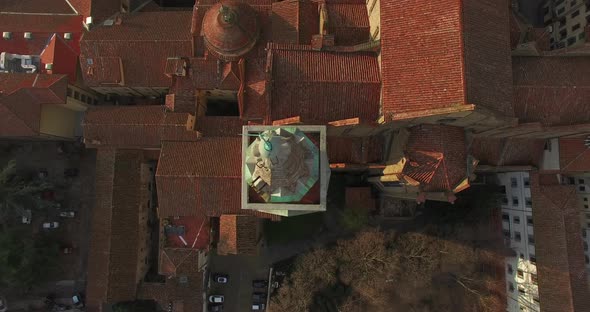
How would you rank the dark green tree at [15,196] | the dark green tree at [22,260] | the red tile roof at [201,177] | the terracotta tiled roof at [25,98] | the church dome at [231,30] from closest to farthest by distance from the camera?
the church dome at [231,30] < the red tile roof at [201,177] < the terracotta tiled roof at [25,98] < the dark green tree at [22,260] < the dark green tree at [15,196]

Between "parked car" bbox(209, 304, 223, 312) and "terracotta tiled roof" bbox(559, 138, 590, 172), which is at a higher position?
"terracotta tiled roof" bbox(559, 138, 590, 172)

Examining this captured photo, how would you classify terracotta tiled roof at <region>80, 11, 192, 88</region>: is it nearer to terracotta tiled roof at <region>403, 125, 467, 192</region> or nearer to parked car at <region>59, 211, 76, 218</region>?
parked car at <region>59, 211, 76, 218</region>

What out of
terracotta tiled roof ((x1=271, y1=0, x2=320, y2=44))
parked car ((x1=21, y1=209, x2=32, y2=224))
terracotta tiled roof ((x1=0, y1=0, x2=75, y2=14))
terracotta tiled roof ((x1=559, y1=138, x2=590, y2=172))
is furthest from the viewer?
terracotta tiled roof ((x1=0, y1=0, x2=75, y2=14))

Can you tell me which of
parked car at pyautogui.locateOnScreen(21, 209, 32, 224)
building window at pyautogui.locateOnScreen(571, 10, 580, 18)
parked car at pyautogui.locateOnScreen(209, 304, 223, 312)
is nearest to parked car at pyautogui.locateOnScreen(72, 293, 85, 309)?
parked car at pyautogui.locateOnScreen(21, 209, 32, 224)

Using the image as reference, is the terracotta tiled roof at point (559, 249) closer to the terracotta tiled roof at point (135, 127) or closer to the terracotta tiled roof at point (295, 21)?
the terracotta tiled roof at point (295, 21)

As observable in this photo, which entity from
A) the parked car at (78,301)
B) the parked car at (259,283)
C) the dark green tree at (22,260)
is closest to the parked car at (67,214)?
the dark green tree at (22,260)

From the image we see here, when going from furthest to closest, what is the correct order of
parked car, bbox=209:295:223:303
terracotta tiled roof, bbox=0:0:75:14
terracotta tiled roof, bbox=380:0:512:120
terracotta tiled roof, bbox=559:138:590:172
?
parked car, bbox=209:295:223:303
terracotta tiled roof, bbox=0:0:75:14
terracotta tiled roof, bbox=559:138:590:172
terracotta tiled roof, bbox=380:0:512:120
